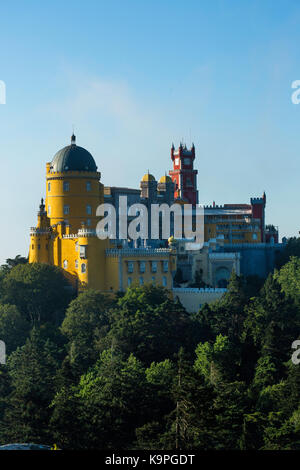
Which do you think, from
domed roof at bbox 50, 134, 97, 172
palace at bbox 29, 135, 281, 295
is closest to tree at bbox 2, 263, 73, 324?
palace at bbox 29, 135, 281, 295

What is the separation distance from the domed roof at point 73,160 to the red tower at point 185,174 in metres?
31.7

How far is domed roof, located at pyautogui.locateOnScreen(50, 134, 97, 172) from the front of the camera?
85688 millimetres

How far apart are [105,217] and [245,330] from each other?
19634mm

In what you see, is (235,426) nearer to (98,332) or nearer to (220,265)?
(98,332)

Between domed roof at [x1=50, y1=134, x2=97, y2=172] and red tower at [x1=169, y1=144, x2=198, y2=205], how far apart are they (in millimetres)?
31716

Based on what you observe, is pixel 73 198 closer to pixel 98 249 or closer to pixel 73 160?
pixel 73 160

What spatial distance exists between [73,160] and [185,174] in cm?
3613

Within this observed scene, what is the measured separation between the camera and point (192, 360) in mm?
73125

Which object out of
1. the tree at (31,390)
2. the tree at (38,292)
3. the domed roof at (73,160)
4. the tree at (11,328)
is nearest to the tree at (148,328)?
the tree at (31,390)

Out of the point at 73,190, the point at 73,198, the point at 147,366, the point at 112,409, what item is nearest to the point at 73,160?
the point at 73,190

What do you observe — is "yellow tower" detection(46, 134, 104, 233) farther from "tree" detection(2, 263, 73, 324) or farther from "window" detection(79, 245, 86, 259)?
"tree" detection(2, 263, 73, 324)

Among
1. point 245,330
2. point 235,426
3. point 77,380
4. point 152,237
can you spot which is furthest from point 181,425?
point 152,237

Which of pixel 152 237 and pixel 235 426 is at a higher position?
pixel 152 237

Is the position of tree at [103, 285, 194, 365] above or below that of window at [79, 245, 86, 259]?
below
